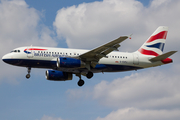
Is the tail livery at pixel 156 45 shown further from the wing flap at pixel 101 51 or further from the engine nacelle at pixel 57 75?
the engine nacelle at pixel 57 75

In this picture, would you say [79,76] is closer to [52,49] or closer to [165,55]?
[52,49]

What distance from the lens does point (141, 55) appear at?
4466 centimetres

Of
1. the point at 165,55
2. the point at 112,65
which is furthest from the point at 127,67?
the point at 165,55

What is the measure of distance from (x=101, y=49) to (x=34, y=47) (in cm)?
933

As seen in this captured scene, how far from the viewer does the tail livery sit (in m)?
45.8

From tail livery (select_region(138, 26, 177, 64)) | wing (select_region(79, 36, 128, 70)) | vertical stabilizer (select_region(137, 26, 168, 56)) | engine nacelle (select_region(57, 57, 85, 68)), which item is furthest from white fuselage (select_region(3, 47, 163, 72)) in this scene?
vertical stabilizer (select_region(137, 26, 168, 56))

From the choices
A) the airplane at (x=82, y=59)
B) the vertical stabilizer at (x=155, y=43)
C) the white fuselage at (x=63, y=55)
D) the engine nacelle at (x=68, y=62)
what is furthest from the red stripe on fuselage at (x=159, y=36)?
the engine nacelle at (x=68, y=62)

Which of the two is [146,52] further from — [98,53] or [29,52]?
[29,52]

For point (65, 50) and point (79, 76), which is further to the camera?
point (79, 76)

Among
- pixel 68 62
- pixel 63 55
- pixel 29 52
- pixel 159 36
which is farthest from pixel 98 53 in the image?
pixel 159 36

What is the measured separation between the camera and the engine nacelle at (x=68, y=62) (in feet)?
127

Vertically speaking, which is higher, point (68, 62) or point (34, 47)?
point (34, 47)

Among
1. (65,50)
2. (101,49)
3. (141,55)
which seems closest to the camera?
(101,49)

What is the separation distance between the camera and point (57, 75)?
45156 mm
